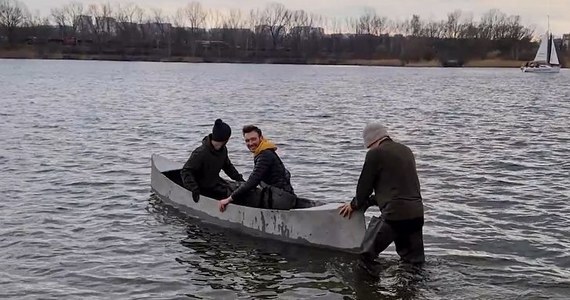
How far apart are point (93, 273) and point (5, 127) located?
18886mm

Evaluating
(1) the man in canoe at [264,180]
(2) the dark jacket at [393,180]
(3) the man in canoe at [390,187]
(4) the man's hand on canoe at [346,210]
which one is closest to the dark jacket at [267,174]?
(1) the man in canoe at [264,180]

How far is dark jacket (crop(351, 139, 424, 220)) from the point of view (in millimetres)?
8680

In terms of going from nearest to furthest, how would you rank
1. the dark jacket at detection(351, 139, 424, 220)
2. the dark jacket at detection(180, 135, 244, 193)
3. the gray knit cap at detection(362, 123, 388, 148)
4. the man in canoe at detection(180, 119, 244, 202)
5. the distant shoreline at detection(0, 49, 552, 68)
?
the dark jacket at detection(351, 139, 424, 220) → the gray knit cap at detection(362, 123, 388, 148) → the man in canoe at detection(180, 119, 244, 202) → the dark jacket at detection(180, 135, 244, 193) → the distant shoreline at detection(0, 49, 552, 68)

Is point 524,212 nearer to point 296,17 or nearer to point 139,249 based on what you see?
point 139,249

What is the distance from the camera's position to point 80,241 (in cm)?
1127

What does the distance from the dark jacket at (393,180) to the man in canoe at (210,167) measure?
11.8ft

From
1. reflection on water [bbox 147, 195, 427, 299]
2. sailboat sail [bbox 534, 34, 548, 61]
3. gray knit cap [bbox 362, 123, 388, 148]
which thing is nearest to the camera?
gray knit cap [bbox 362, 123, 388, 148]

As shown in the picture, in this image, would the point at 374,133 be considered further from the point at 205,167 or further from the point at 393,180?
the point at 205,167

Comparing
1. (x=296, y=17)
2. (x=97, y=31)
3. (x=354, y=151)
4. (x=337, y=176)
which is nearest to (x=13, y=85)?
(x=354, y=151)

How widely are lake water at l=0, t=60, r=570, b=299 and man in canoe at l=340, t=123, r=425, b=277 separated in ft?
2.42

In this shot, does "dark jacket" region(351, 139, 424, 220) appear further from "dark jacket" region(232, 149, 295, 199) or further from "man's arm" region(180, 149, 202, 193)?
"man's arm" region(180, 149, 202, 193)

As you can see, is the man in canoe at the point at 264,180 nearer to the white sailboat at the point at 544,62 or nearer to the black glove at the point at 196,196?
the black glove at the point at 196,196

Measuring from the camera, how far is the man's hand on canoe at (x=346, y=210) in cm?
948

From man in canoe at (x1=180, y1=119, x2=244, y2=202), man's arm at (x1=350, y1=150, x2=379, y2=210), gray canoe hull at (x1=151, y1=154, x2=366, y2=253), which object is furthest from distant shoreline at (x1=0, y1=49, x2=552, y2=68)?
man's arm at (x1=350, y1=150, x2=379, y2=210)
